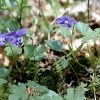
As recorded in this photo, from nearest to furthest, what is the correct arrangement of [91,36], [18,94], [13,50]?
[18,94], [91,36], [13,50]

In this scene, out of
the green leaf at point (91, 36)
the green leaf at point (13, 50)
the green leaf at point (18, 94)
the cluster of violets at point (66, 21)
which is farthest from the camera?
the green leaf at point (13, 50)

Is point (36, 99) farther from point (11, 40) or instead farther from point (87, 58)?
point (87, 58)

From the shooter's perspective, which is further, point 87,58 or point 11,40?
point 87,58

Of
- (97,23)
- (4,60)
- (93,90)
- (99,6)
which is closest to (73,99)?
(93,90)

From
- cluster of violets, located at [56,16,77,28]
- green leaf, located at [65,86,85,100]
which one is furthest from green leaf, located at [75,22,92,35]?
green leaf, located at [65,86,85,100]

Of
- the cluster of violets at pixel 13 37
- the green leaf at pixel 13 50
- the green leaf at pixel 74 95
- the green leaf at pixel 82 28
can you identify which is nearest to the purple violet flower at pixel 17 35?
the cluster of violets at pixel 13 37

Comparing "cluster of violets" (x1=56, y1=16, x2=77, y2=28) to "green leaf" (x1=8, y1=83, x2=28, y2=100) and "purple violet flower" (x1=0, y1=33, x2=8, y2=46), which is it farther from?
"green leaf" (x1=8, y1=83, x2=28, y2=100)

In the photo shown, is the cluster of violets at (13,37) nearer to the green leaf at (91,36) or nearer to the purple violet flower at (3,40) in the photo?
the purple violet flower at (3,40)

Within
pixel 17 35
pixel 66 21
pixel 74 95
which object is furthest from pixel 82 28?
pixel 74 95

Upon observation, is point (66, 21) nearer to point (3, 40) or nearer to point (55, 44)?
point (55, 44)

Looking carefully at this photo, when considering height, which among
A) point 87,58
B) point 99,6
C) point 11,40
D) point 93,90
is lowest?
point 93,90

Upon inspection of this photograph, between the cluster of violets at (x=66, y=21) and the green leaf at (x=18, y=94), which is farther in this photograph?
the cluster of violets at (x=66, y=21)
